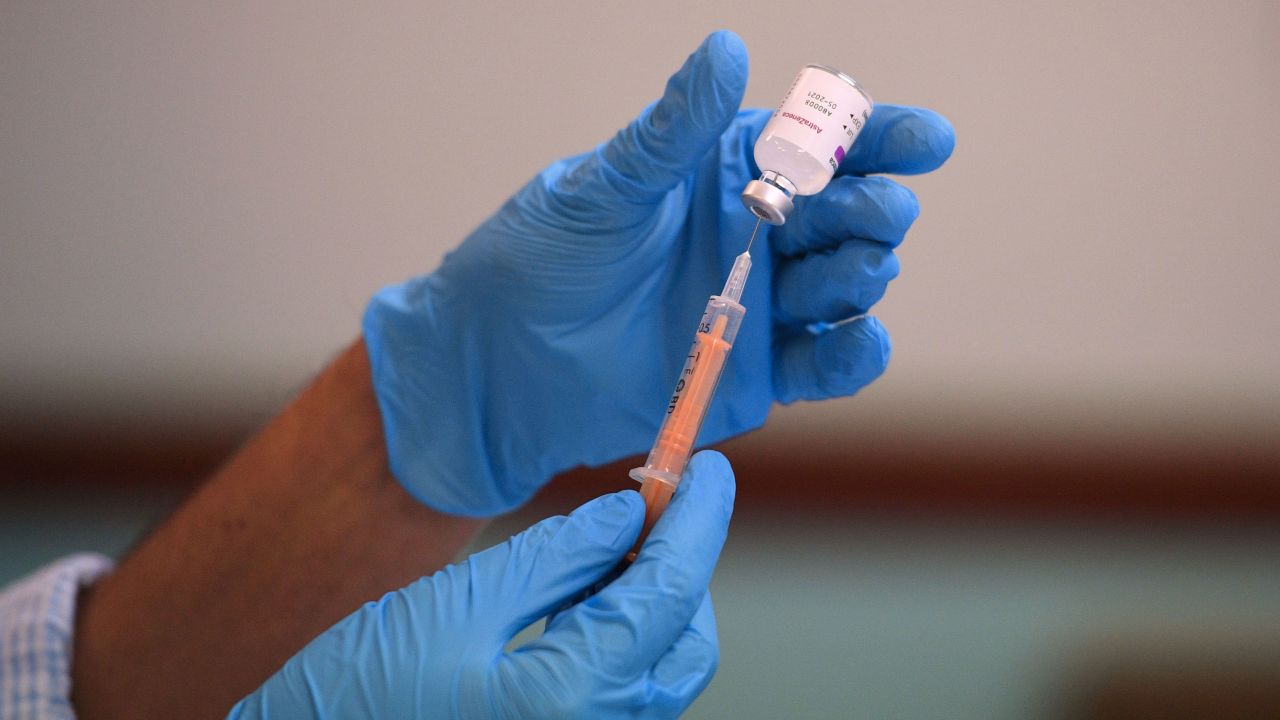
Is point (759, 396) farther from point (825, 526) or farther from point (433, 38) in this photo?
point (433, 38)

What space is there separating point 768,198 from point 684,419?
26 cm

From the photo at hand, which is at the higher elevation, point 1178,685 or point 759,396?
point 759,396

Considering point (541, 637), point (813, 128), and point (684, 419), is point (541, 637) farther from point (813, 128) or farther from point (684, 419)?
point (813, 128)

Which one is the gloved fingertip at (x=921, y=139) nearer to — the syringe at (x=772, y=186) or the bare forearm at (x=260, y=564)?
the syringe at (x=772, y=186)

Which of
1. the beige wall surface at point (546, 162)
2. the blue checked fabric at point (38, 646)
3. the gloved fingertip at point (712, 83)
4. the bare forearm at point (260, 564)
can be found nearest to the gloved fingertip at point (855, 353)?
the gloved fingertip at point (712, 83)

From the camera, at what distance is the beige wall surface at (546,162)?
6.25 ft

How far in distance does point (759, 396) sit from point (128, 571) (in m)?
1.00

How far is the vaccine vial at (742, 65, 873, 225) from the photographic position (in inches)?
37.3

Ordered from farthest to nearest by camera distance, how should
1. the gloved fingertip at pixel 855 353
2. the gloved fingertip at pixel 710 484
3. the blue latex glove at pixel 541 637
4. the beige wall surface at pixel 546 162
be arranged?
the beige wall surface at pixel 546 162 < the gloved fingertip at pixel 855 353 < the gloved fingertip at pixel 710 484 < the blue latex glove at pixel 541 637

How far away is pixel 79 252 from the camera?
2217 millimetres

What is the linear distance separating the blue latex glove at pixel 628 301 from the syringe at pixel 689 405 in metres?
0.18

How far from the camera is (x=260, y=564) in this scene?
4.36ft

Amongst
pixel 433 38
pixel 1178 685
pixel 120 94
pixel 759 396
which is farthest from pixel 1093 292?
pixel 120 94

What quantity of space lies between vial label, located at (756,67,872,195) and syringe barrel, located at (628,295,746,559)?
0.55 feet
